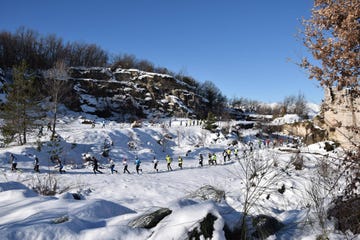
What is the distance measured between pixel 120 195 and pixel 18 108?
16619mm

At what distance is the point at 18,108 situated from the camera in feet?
69.3

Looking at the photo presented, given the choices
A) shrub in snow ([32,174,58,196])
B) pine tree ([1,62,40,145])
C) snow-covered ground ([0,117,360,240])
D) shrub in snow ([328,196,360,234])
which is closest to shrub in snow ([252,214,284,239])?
snow-covered ground ([0,117,360,240])

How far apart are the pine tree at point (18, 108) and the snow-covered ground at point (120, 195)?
1944 millimetres

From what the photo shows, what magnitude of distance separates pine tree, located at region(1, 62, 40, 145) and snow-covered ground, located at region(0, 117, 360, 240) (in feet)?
6.38

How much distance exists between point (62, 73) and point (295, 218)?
2911 centimetres

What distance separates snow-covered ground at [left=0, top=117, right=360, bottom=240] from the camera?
2717 millimetres

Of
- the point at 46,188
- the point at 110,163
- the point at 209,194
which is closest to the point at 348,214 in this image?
the point at 209,194

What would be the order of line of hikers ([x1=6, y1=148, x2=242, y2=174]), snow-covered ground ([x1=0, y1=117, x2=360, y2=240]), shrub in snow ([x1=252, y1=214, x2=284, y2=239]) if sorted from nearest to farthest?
1. snow-covered ground ([x1=0, y1=117, x2=360, y2=240])
2. shrub in snow ([x1=252, y1=214, x2=284, y2=239])
3. line of hikers ([x1=6, y1=148, x2=242, y2=174])

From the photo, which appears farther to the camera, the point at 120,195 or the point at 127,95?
the point at 127,95

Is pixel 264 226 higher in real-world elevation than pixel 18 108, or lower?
lower

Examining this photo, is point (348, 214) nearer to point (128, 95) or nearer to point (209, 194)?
point (209, 194)

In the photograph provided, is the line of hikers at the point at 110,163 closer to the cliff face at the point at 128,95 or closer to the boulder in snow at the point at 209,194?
the boulder in snow at the point at 209,194

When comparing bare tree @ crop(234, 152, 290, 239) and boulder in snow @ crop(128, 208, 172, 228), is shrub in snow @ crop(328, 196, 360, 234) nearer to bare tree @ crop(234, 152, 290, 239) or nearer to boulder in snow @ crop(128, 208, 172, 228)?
bare tree @ crop(234, 152, 290, 239)

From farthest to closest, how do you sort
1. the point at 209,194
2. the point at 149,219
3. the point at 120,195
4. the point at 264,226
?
the point at 120,195 < the point at 209,194 < the point at 264,226 < the point at 149,219
